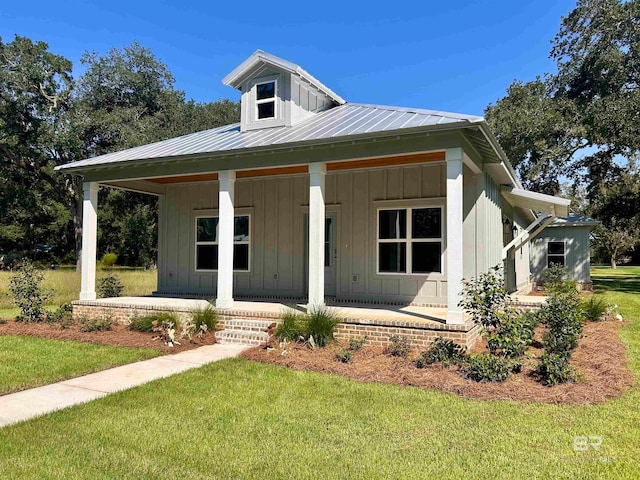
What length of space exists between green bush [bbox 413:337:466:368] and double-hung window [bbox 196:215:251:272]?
6.01 metres

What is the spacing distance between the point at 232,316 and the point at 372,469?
5627mm

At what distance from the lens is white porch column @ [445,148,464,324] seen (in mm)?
6852

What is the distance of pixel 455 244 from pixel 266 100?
219 inches

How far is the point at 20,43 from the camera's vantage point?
1011 inches

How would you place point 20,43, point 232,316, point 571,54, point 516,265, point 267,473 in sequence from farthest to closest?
point 20,43 → point 571,54 → point 516,265 → point 232,316 → point 267,473

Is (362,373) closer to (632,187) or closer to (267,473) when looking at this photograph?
(267,473)

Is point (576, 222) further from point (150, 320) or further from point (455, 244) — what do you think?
point (150, 320)

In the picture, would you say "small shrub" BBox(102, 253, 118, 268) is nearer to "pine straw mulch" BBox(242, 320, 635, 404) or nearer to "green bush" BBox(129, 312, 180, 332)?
"green bush" BBox(129, 312, 180, 332)

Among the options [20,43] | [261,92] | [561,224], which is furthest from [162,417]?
[20,43]

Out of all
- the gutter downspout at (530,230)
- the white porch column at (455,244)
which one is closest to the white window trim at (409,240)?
the white porch column at (455,244)

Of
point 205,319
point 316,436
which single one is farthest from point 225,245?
point 316,436

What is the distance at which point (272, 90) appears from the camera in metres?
10.1

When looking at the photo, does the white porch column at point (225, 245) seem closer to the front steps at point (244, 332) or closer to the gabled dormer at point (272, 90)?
the front steps at point (244, 332)

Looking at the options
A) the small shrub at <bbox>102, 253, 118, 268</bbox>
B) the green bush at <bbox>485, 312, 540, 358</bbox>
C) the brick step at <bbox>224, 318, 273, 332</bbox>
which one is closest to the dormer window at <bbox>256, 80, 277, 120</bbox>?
the brick step at <bbox>224, 318, 273, 332</bbox>
